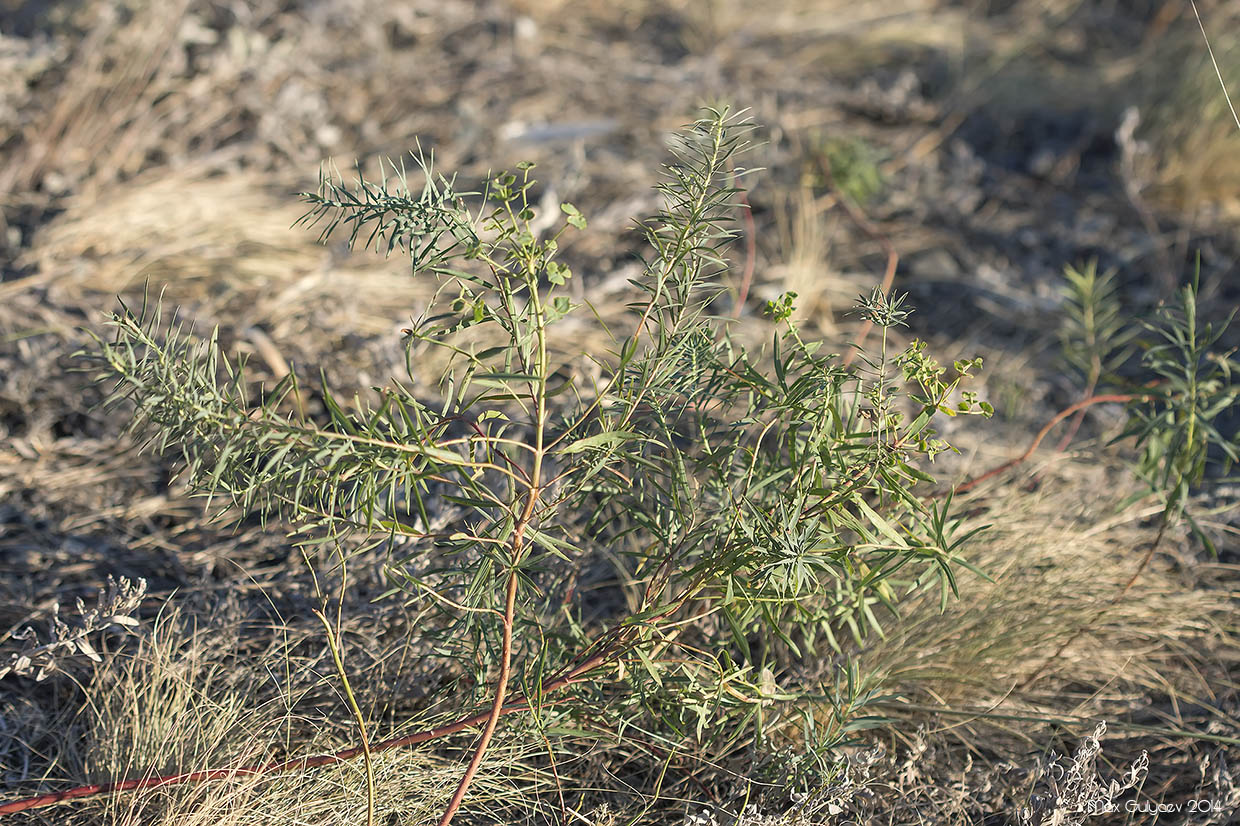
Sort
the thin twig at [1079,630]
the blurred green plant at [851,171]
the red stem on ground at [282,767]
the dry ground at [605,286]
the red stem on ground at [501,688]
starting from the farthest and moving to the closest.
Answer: the blurred green plant at [851,171]
the thin twig at [1079,630]
the dry ground at [605,286]
the red stem on ground at [282,767]
the red stem on ground at [501,688]

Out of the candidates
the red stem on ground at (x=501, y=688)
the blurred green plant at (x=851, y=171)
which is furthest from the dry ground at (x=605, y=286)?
the red stem on ground at (x=501, y=688)

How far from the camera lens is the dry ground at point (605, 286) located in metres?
1.69

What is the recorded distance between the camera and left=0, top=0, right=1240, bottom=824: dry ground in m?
1.69

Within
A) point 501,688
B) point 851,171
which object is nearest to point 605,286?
point 851,171

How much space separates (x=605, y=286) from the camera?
2.97 m

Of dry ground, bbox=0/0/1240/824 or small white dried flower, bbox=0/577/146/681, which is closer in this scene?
small white dried flower, bbox=0/577/146/681

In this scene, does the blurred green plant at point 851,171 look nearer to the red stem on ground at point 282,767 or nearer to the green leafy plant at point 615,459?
the green leafy plant at point 615,459

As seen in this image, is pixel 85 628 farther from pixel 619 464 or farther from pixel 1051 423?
pixel 1051 423

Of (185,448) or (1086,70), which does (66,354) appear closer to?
(185,448)

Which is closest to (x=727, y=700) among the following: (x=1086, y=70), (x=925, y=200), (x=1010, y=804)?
(x=1010, y=804)

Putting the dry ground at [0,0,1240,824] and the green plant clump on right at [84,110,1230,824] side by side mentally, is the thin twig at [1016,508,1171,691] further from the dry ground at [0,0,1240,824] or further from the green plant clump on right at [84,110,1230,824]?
the green plant clump on right at [84,110,1230,824]

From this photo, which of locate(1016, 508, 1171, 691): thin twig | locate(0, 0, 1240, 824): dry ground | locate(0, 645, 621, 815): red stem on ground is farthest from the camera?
locate(1016, 508, 1171, 691): thin twig

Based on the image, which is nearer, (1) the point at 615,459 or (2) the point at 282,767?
(1) the point at 615,459

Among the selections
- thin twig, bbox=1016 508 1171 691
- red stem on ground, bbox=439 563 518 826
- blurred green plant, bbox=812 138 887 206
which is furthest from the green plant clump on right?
blurred green plant, bbox=812 138 887 206
